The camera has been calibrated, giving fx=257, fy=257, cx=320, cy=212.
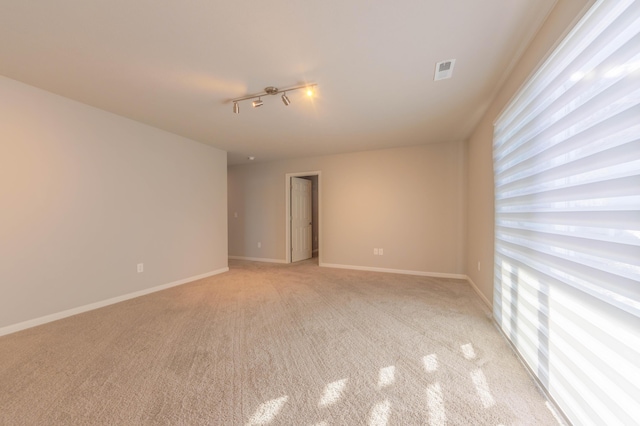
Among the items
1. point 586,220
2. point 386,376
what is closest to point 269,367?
point 386,376

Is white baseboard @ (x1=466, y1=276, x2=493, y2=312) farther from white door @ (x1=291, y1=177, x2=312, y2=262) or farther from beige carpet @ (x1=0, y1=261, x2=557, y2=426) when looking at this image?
white door @ (x1=291, y1=177, x2=312, y2=262)

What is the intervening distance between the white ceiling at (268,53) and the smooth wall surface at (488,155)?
0.35ft

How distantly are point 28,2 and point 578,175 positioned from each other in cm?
325

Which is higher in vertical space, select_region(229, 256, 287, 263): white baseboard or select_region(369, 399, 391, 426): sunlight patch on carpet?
select_region(369, 399, 391, 426): sunlight patch on carpet

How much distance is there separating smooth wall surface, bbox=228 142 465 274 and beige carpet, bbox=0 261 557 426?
1.65 meters

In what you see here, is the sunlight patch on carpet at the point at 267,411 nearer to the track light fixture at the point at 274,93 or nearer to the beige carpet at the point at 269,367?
the beige carpet at the point at 269,367

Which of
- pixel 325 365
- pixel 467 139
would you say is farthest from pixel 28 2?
pixel 467 139

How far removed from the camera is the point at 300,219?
20.6 feet

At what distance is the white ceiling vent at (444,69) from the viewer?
2157mm

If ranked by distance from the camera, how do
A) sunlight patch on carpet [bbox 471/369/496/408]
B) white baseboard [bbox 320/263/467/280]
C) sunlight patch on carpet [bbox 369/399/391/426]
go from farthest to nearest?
white baseboard [bbox 320/263/467/280]
sunlight patch on carpet [bbox 471/369/496/408]
sunlight patch on carpet [bbox 369/399/391/426]

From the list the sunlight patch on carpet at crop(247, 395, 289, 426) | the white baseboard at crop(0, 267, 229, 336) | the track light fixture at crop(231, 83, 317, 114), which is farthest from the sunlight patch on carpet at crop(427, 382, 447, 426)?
the white baseboard at crop(0, 267, 229, 336)

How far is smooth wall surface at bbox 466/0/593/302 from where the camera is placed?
5.02ft

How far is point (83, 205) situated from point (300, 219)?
3.99 metres

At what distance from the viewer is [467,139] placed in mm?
4398
